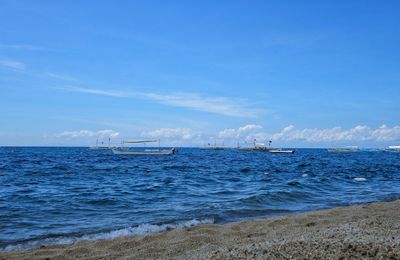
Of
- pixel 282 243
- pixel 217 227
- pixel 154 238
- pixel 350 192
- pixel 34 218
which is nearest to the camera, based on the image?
pixel 282 243

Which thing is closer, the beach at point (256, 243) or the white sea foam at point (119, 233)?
the beach at point (256, 243)

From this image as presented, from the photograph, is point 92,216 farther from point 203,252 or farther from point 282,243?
point 282,243

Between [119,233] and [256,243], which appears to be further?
[119,233]

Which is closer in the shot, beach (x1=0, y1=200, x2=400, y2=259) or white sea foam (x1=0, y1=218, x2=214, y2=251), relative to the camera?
beach (x1=0, y1=200, x2=400, y2=259)

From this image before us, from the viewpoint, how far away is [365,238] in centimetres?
769

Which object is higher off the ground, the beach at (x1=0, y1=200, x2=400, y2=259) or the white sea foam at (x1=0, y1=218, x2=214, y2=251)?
the beach at (x1=0, y1=200, x2=400, y2=259)

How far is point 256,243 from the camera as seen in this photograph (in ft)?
26.5

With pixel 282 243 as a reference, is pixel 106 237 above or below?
below

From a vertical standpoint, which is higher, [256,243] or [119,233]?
[256,243]

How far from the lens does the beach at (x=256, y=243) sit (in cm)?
679

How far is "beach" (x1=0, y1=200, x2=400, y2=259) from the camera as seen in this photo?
679cm

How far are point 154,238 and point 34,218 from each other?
602cm

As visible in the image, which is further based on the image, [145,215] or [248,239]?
[145,215]

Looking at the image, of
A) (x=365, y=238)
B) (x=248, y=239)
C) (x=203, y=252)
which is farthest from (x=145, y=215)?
(x=365, y=238)
